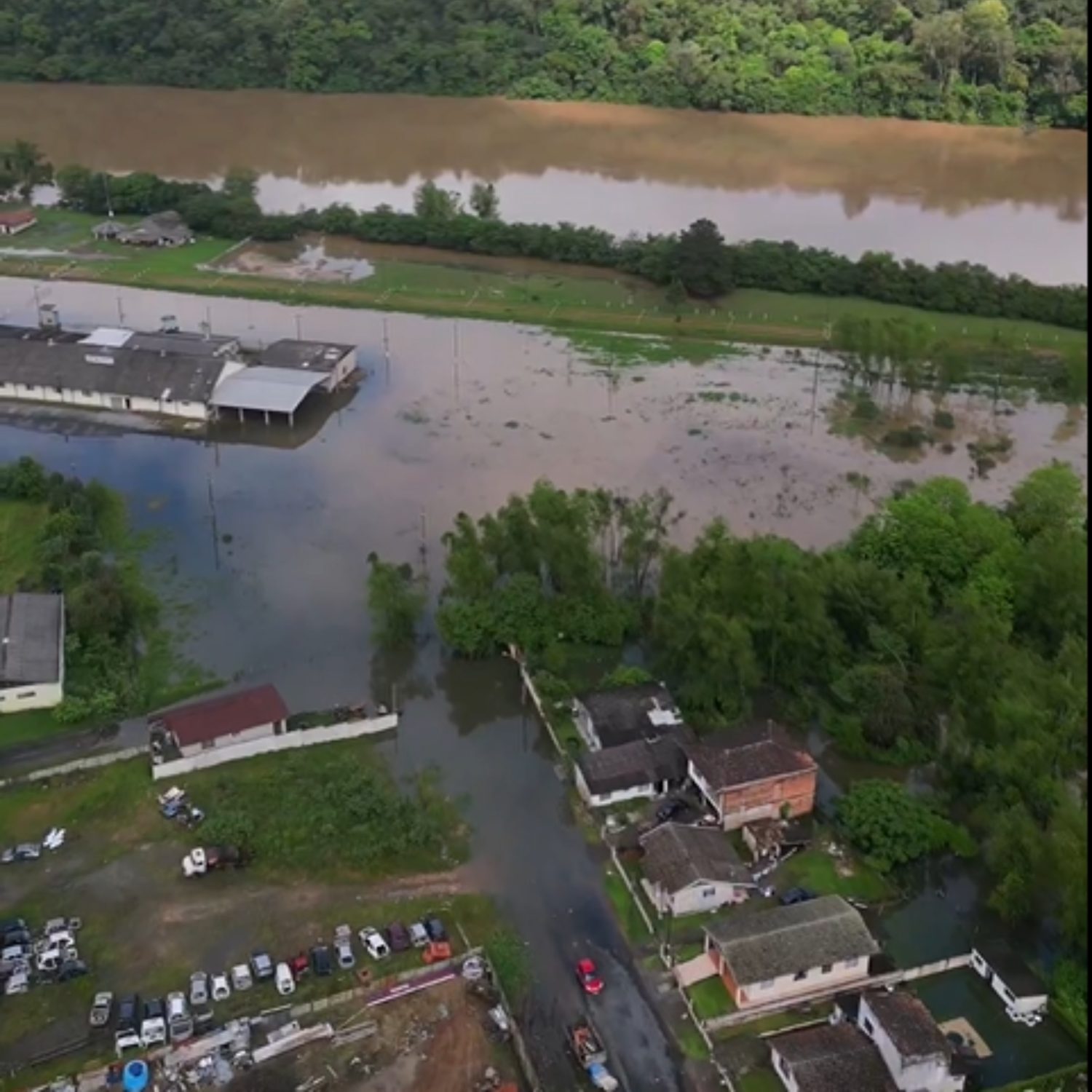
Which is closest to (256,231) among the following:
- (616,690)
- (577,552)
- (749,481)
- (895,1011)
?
(749,481)

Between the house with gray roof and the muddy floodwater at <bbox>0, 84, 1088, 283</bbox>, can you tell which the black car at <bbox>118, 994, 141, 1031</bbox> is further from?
the muddy floodwater at <bbox>0, 84, 1088, 283</bbox>

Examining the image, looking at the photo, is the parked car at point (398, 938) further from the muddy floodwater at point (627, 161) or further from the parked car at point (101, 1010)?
the muddy floodwater at point (627, 161)

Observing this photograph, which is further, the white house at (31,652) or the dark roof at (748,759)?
the white house at (31,652)

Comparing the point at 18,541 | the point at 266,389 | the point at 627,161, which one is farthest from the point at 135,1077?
the point at 627,161

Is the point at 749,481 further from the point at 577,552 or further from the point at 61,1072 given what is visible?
the point at 61,1072

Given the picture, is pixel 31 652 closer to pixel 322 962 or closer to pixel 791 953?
pixel 322 962

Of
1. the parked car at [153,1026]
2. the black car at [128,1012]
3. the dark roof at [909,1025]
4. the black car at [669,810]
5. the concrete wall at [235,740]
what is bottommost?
the black car at [128,1012]

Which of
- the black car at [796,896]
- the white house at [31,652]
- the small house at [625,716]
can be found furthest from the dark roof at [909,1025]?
the white house at [31,652]
